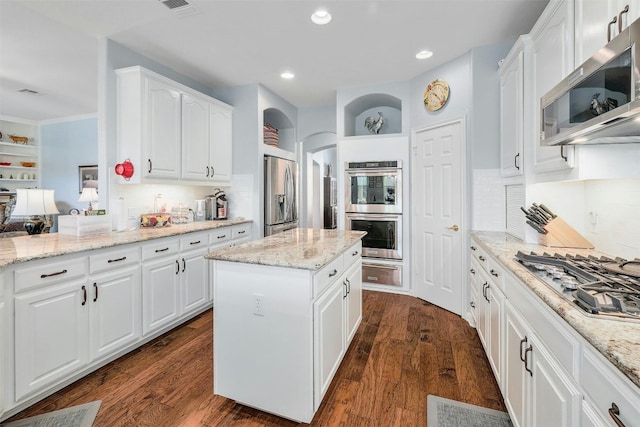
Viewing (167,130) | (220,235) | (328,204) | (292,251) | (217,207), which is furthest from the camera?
(328,204)

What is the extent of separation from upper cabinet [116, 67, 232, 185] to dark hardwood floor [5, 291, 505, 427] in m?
1.67

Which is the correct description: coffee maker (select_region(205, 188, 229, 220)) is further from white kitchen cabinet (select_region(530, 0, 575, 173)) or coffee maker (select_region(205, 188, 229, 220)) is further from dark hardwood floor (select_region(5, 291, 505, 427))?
white kitchen cabinet (select_region(530, 0, 575, 173))

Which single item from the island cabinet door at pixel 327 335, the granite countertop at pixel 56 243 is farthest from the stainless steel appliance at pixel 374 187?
the granite countertop at pixel 56 243

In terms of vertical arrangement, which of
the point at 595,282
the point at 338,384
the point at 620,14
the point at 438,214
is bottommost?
the point at 338,384

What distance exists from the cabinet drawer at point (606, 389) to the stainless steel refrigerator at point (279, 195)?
3.66 m

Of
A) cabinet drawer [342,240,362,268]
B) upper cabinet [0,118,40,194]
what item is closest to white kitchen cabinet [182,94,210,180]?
cabinet drawer [342,240,362,268]

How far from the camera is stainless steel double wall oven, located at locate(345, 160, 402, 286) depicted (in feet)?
12.8

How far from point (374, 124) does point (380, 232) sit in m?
1.59

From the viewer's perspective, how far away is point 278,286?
1.65 meters

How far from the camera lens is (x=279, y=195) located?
14.5 feet

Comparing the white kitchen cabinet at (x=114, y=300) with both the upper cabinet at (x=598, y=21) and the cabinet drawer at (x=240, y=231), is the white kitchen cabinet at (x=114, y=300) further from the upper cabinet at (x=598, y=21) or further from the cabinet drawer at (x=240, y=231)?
the upper cabinet at (x=598, y=21)

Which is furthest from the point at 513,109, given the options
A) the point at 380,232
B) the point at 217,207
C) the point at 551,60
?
the point at 217,207

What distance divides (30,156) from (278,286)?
25.5ft

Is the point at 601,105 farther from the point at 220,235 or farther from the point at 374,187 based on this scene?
the point at 220,235
